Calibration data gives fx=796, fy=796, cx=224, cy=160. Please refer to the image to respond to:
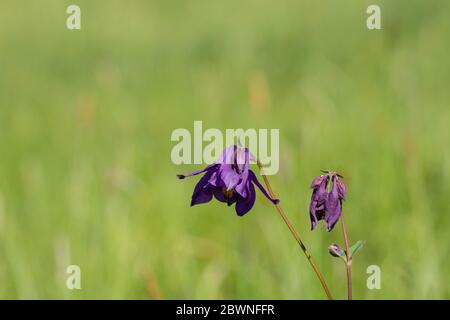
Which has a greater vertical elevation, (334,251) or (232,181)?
(232,181)

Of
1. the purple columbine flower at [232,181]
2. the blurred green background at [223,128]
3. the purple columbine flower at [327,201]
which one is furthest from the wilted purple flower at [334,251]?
the blurred green background at [223,128]

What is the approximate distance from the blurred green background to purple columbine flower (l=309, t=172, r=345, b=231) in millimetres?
807

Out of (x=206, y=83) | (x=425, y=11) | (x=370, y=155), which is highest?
(x=425, y=11)

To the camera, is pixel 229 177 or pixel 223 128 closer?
pixel 229 177

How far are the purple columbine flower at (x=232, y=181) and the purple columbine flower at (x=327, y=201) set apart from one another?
0.11 metres

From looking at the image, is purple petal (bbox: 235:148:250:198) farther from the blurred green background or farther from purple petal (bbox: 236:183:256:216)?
the blurred green background

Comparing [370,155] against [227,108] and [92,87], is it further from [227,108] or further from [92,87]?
[92,87]

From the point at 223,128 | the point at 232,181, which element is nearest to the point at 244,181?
the point at 232,181

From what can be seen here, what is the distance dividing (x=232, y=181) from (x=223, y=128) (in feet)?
11.8

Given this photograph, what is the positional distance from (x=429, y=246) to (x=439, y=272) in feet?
→ 0.62

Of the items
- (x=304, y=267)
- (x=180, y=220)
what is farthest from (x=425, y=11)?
(x=304, y=267)

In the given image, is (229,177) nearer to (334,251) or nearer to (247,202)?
(247,202)

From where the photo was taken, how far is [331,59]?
21.2ft

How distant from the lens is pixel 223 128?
5.20 m
